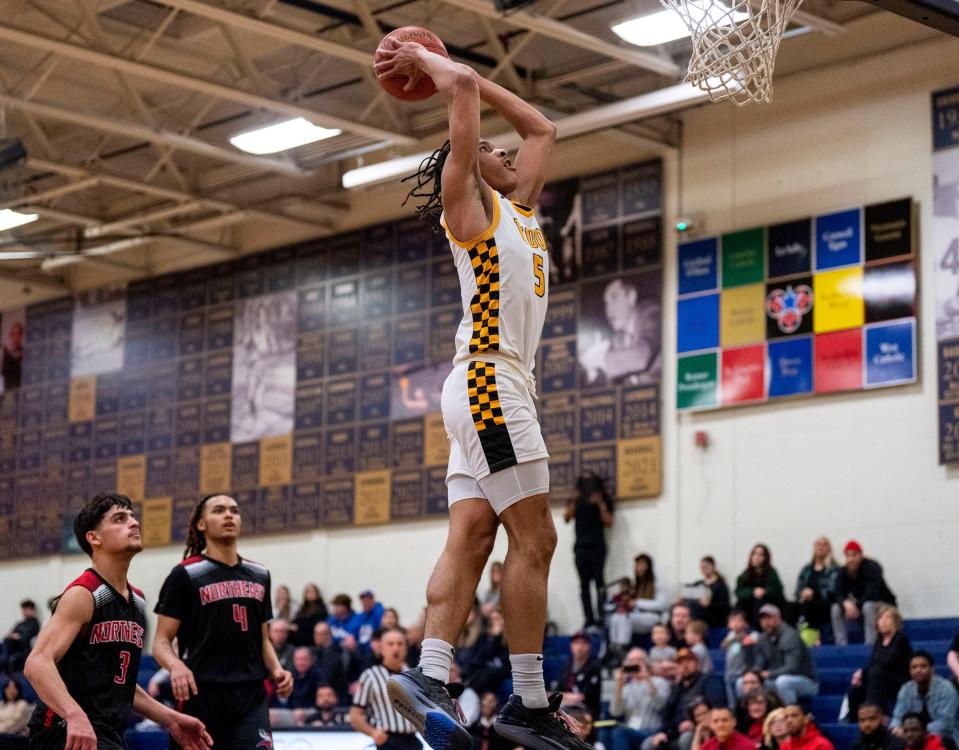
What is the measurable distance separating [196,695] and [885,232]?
36.9 feet

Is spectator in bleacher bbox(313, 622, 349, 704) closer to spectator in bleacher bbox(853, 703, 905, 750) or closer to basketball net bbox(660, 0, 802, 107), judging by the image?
spectator in bleacher bbox(853, 703, 905, 750)

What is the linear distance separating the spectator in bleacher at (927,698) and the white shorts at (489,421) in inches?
318

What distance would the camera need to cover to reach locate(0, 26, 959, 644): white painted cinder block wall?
16.8 m

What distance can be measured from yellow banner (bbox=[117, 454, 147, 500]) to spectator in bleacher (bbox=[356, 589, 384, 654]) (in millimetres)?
5404

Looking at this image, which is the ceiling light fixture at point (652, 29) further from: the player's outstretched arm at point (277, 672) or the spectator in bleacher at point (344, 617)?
the player's outstretched arm at point (277, 672)

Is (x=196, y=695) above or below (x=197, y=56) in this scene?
below

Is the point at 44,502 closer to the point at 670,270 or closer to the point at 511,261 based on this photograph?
the point at 670,270

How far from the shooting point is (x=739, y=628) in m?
15.7

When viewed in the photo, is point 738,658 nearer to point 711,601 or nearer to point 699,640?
point 699,640

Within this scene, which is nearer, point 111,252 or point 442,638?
point 442,638

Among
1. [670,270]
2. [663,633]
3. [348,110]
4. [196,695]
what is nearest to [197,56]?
[348,110]

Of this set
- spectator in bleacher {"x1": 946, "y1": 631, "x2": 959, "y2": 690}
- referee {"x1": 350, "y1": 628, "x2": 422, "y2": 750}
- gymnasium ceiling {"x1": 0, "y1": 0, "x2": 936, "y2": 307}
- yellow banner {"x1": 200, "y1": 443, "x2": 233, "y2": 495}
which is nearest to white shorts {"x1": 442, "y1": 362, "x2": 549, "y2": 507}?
referee {"x1": 350, "y1": 628, "x2": 422, "y2": 750}

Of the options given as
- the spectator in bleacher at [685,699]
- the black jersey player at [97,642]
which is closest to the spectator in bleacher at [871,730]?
the spectator in bleacher at [685,699]

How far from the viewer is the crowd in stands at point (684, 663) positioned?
1327 cm
